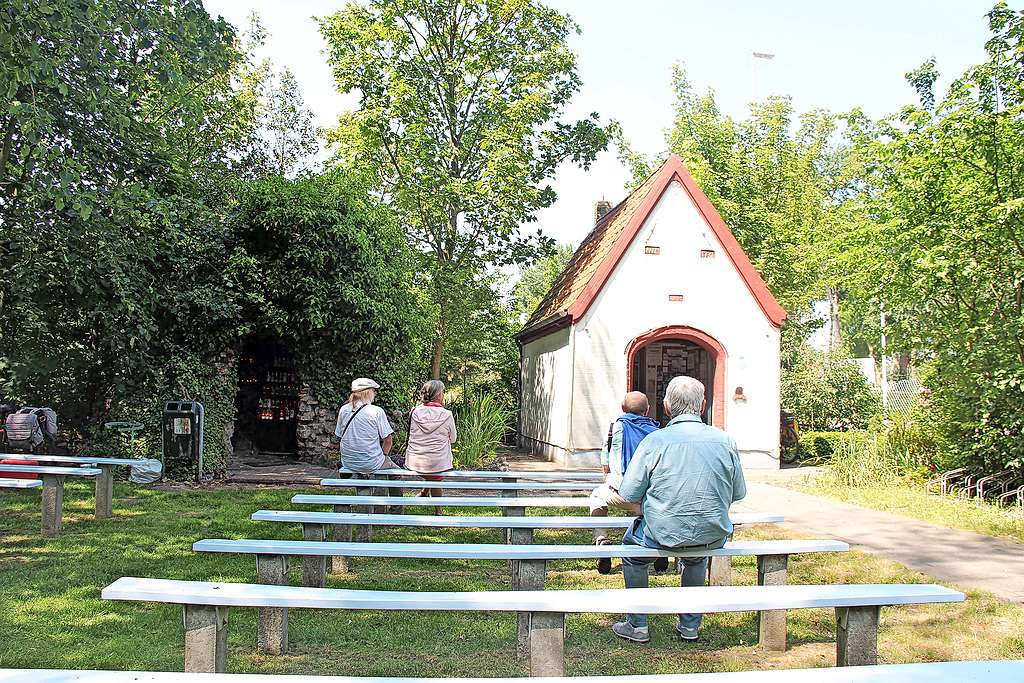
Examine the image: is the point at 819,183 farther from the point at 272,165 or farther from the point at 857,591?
the point at 857,591

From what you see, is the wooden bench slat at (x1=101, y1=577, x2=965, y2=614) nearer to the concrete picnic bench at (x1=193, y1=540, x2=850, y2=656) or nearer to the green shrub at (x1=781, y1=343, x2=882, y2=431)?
the concrete picnic bench at (x1=193, y1=540, x2=850, y2=656)

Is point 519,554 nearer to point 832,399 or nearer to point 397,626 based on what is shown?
point 397,626

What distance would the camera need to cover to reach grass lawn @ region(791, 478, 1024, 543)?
9.49 meters

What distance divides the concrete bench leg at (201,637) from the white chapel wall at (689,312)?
13434mm

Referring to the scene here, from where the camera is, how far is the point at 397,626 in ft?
18.1

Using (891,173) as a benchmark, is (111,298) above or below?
below

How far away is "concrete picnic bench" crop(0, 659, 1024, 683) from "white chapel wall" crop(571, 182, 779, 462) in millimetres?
13758

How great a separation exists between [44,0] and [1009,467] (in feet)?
46.3

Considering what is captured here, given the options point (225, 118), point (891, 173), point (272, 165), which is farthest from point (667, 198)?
point (272, 165)

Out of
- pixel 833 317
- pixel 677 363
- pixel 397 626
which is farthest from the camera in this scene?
pixel 833 317

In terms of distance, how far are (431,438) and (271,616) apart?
412 centimetres

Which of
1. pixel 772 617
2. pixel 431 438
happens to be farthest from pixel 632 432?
pixel 431 438

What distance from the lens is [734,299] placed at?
17281 millimetres

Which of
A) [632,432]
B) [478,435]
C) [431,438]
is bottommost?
[478,435]
